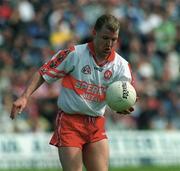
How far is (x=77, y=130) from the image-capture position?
26.8ft

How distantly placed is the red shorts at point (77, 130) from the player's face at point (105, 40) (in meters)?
0.70

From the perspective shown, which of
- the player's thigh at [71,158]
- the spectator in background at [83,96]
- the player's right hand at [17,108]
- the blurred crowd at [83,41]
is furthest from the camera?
the blurred crowd at [83,41]

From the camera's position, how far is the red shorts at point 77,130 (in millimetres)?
8156

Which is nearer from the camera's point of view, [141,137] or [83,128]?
[83,128]

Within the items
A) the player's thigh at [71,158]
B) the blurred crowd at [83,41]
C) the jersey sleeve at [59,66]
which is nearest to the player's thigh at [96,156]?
the player's thigh at [71,158]

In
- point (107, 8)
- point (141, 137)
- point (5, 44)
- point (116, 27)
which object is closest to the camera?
point (116, 27)

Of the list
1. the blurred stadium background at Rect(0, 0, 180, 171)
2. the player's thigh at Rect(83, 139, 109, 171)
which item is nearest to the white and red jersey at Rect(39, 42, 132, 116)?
the player's thigh at Rect(83, 139, 109, 171)

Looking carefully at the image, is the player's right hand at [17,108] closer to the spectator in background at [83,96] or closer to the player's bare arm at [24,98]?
the player's bare arm at [24,98]

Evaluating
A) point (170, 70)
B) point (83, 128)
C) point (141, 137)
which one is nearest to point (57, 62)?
point (83, 128)

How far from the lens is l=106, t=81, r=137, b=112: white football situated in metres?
8.02

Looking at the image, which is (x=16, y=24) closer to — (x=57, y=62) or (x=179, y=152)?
(x=179, y=152)

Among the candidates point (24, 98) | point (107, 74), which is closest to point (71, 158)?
point (24, 98)

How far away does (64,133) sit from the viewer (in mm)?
8180

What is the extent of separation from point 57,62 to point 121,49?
1069 cm
